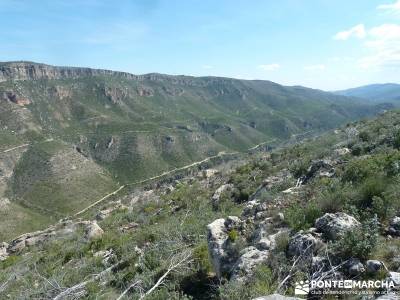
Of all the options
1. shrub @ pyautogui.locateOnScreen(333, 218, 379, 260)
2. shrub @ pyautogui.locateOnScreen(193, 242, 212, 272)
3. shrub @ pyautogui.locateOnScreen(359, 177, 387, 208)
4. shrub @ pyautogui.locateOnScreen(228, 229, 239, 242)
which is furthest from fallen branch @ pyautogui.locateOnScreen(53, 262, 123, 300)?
shrub @ pyautogui.locateOnScreen(359, 177, 387, 208)

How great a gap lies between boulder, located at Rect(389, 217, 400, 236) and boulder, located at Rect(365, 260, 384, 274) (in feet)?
4.94

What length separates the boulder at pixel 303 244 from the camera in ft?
22.2

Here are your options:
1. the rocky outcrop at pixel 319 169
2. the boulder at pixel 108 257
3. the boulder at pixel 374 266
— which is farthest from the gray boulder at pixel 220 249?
the rocky outcrop at pixel 319 169

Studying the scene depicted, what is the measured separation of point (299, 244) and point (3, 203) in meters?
86.0

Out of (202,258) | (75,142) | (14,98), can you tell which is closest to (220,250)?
(202,258)

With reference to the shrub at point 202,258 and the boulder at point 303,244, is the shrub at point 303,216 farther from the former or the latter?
the shrub at point 202,258

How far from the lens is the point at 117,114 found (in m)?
181

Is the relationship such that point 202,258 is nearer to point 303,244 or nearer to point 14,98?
point 303,244

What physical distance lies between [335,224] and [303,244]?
772mm

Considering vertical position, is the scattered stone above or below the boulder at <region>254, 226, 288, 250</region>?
below

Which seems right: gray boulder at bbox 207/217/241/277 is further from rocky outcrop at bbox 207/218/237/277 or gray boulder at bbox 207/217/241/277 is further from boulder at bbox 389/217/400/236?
boulder at bbox 389/217/400/236

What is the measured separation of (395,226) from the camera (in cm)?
721

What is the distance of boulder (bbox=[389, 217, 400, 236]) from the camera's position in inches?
278

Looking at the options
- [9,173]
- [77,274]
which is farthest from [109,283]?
[9,173]
